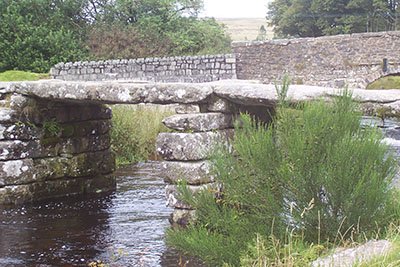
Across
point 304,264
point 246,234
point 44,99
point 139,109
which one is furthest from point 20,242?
point 139,109

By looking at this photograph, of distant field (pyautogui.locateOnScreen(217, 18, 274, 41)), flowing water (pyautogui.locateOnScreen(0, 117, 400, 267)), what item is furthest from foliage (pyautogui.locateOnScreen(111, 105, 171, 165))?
distant field (pyautogui.locateOnScreen(217, 18, 274, 41))

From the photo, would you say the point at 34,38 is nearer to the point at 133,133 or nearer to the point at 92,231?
the point at 133,133

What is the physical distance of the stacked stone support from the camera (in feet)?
23.6

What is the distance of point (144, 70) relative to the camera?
20.4 metres

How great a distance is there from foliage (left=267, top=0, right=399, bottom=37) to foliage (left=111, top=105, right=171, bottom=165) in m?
20.7

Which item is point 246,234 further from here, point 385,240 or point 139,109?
point 139,109

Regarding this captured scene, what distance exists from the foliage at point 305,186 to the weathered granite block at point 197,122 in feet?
6.22

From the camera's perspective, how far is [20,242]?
288 inches

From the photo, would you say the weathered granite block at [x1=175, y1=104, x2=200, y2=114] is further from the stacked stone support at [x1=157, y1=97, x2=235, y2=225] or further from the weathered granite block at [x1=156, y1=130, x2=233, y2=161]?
the weathered granite block at [x1=156, y1=130, x2=233, y2=161]

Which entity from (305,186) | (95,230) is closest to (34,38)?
(95,230)

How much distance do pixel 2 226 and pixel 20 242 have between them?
81cm

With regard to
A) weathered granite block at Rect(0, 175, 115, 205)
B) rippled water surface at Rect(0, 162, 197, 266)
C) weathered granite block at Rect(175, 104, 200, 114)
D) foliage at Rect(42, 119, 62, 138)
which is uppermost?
weathered granite block at Rect(175, 104, 200, 114)

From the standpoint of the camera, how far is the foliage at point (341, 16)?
106 ft

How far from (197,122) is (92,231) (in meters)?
1.77
